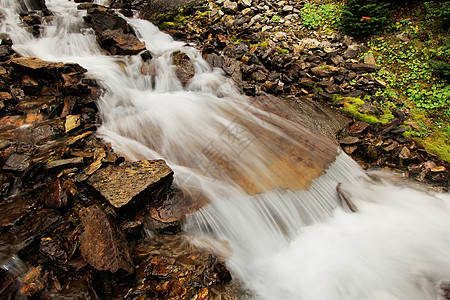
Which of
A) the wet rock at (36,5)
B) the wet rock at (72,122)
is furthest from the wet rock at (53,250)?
the wet rock at (36,5)

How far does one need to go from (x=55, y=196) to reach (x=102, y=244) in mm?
1129

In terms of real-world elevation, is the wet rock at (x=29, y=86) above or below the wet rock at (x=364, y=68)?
below

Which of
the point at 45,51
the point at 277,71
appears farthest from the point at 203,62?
the point at 45,51

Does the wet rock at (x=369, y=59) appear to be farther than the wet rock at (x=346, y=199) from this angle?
Yes

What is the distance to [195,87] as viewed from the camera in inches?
276

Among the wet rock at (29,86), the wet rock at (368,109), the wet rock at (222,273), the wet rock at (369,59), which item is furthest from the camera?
the wet rock at (369,59)

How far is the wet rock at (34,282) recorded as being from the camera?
235cm

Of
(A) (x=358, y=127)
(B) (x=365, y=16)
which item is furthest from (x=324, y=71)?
(B) (x=365, y=16)

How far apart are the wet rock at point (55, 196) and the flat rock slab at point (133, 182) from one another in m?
0.37

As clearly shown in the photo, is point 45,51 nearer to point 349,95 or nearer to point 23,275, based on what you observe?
point 23,275

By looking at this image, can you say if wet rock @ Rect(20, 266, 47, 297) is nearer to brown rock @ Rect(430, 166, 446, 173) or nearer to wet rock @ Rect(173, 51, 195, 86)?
wet rock @ Rect(173, 51, 195, 86)

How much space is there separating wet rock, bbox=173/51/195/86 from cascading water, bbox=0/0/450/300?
1.58 ft

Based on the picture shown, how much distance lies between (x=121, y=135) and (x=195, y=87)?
9.81 feet

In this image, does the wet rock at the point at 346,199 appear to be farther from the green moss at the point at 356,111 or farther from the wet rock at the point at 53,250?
the wet rock at the point at 53,250
